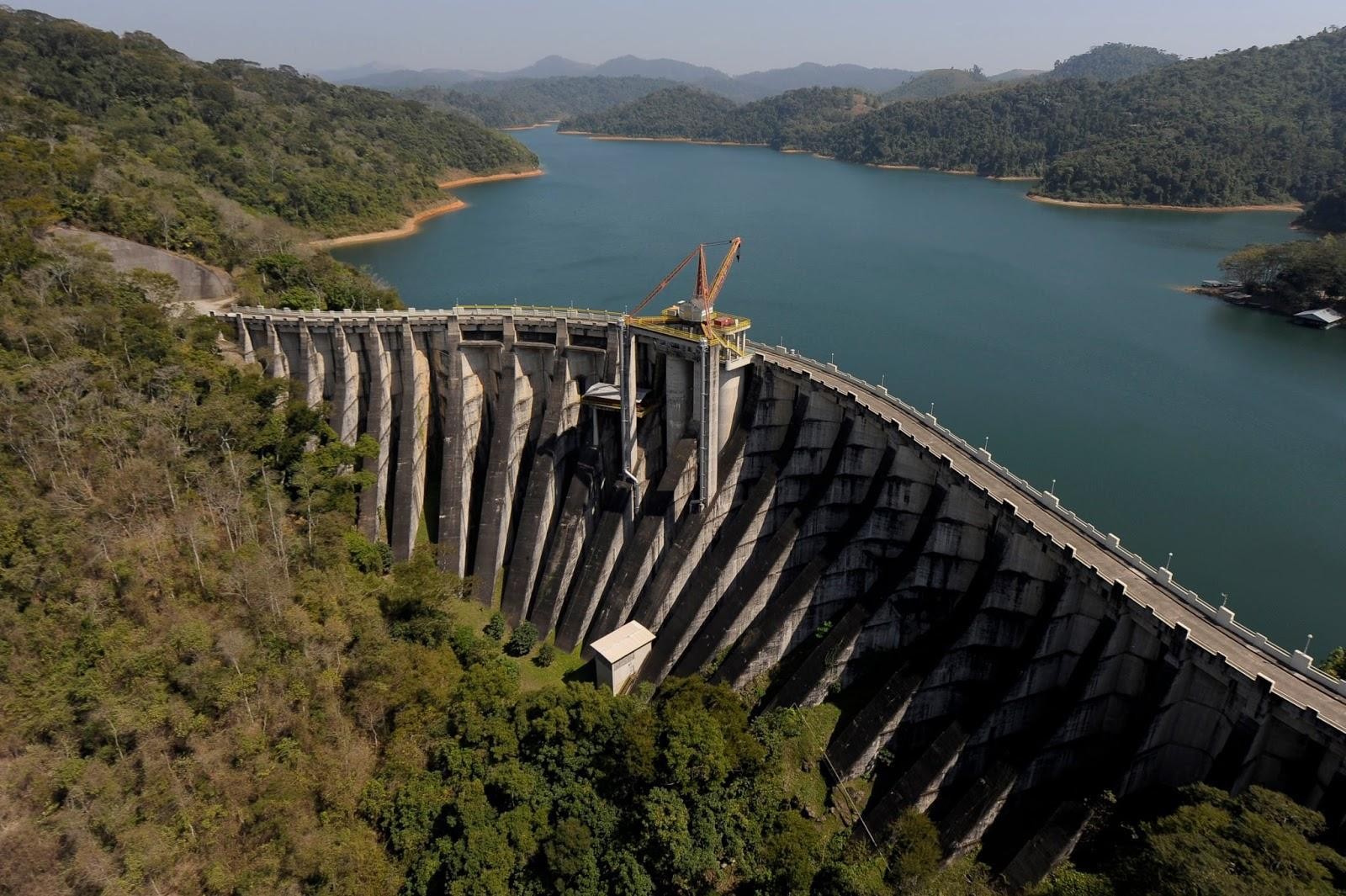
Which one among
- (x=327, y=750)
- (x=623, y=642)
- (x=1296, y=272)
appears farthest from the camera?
(x=1296, y=272)

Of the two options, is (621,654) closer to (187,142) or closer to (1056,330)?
(1056,330)

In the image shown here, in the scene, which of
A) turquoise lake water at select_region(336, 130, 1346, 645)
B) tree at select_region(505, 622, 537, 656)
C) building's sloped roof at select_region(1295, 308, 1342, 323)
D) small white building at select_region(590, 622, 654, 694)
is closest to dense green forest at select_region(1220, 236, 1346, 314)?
building's sloped roof at select_region(1295, 308, 1342, 323)

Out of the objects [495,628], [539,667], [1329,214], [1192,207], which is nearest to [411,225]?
[495,628]

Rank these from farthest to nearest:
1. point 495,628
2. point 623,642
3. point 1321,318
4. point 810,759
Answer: point 1321,318 < point 495,628 < point 623,642 < point 810,759

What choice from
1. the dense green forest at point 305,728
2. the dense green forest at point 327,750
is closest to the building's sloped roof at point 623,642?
the dense green forest at point 327,750

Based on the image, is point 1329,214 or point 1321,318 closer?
point 1321,318

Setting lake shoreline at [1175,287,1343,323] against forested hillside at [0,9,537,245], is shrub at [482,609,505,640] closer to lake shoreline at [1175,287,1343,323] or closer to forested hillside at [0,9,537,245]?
forested hillside at [0,9,537,245]

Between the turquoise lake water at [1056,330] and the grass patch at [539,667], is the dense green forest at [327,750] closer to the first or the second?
the grass patch at [539,667]
